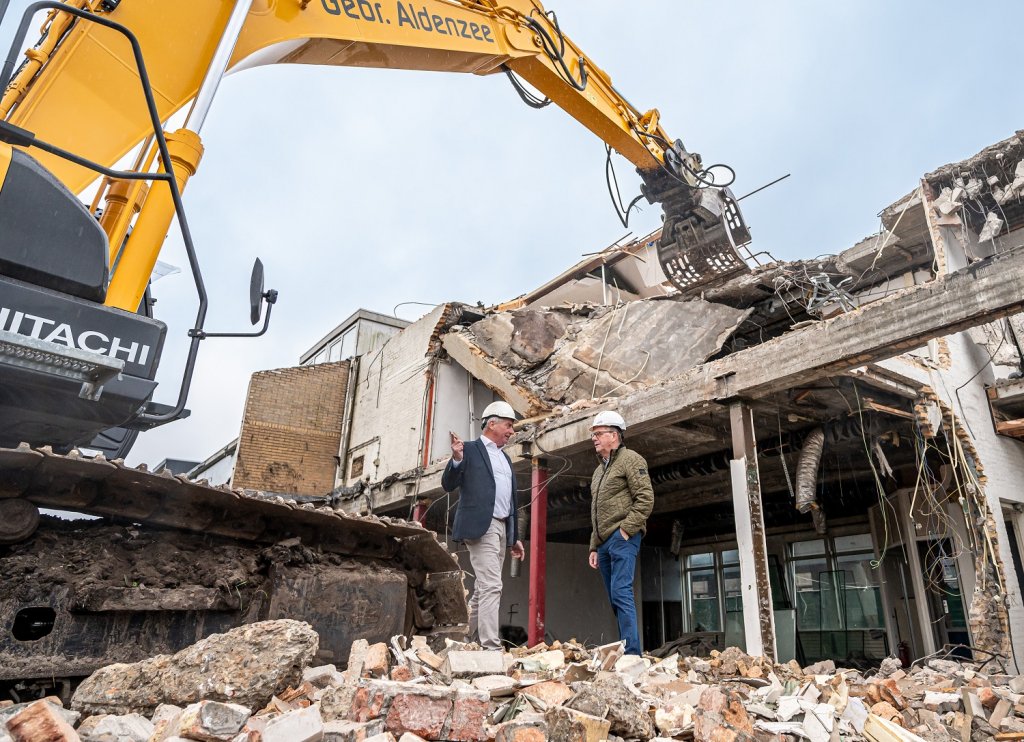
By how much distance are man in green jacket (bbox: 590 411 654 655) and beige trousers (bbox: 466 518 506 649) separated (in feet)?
2.33

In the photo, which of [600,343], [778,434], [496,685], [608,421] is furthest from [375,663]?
[600,343]

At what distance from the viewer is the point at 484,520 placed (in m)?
4.92

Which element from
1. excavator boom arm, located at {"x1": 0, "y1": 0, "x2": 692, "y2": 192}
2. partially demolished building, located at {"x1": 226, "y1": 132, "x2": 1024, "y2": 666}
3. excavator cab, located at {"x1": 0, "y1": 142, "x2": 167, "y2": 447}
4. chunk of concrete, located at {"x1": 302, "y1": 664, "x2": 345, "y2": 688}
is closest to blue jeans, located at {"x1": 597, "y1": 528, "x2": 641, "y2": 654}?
partially demolished building, located at {"x1": 226, "y1": 132, "x2": 1024, "y2": 666}

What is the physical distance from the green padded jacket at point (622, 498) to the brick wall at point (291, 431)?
10.4 metres

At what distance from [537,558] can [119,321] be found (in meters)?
5.64

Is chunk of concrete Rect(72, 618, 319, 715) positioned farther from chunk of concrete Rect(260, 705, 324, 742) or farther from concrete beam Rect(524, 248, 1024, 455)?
concrete beam Rect(524, 248, 1024, 455)

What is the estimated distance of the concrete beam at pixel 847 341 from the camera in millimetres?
4699

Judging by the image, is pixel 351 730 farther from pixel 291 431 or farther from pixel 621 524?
pixel 291 431

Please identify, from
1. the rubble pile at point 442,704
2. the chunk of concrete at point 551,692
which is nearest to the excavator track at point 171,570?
the rubble pile at point 442,704

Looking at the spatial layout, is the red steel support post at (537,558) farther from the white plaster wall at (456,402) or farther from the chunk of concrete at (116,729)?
the chunk of concrete at (116,729)

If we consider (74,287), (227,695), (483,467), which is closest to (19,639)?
(227,695)

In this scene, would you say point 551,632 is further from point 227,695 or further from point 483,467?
point 227,695

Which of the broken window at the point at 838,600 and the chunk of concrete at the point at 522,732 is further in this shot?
the broken window at the point at 838,600

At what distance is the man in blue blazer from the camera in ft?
15.9
